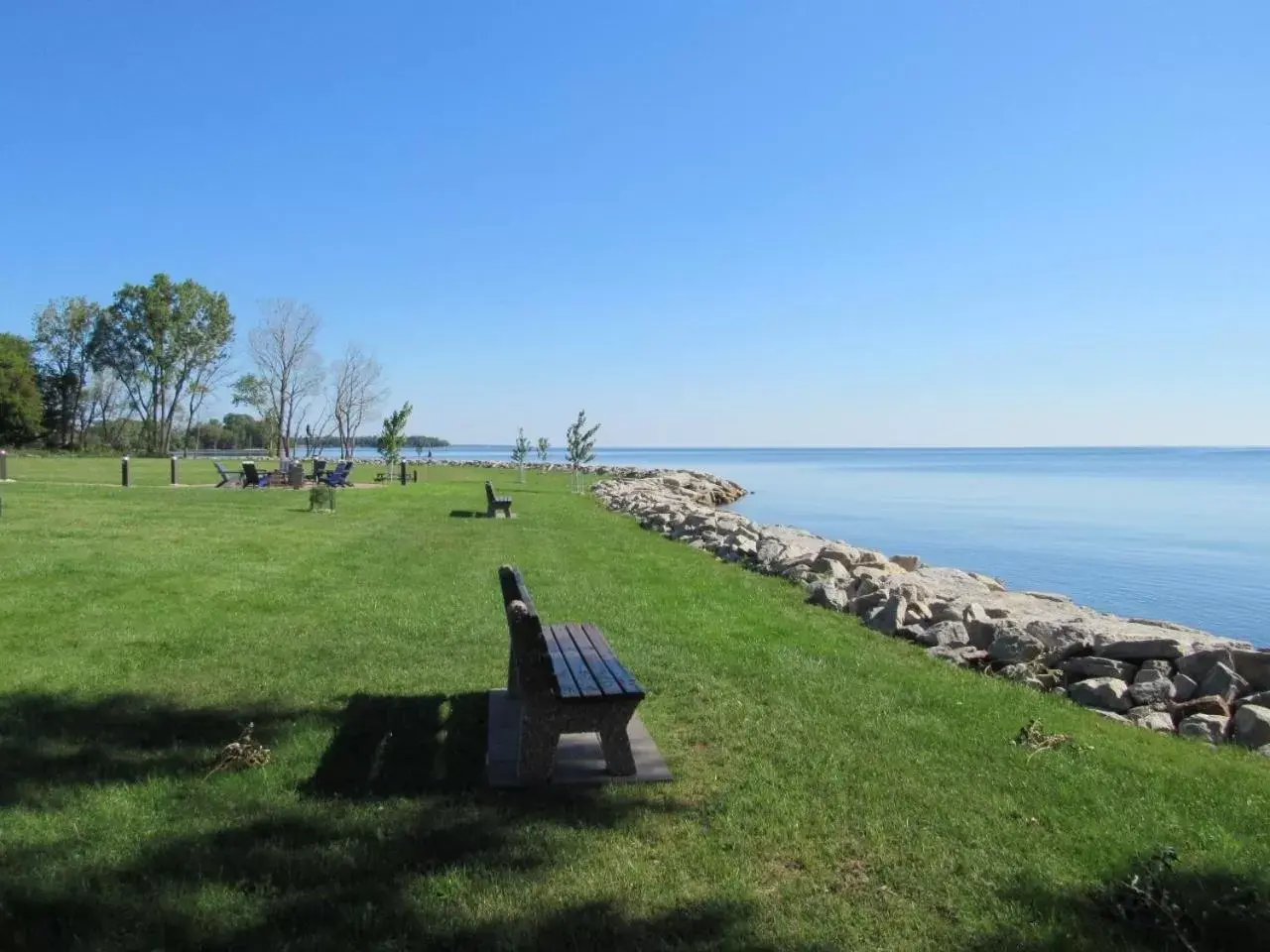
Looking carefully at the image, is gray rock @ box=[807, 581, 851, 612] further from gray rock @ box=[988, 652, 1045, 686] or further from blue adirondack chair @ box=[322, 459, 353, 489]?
blue adirondack chair @ box=[322, 459, 353, 489]

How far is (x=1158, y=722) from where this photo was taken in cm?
575

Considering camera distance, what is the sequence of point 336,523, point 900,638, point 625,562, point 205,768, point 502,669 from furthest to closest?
point 336,523, point 625,562, point 900,638, point 502,669, point 205,768

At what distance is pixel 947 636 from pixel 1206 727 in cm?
240

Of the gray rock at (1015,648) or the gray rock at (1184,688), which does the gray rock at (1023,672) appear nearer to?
the gray rock at (1015,648)

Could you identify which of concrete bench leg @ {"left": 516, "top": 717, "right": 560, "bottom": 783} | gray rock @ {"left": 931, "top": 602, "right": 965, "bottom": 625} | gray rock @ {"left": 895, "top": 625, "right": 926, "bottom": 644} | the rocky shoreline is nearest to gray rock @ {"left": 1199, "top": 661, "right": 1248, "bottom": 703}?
the rocky shoreline

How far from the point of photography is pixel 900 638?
816 centimetres

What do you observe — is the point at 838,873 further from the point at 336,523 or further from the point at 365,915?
the point at 336,523

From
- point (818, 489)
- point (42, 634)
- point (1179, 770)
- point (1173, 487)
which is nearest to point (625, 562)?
point (42, 634)

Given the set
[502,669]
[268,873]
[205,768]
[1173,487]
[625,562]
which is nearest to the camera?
[268,873]

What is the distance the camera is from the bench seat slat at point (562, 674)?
4121 millimetres

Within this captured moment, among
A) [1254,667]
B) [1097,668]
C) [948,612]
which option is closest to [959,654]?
[1097,668]

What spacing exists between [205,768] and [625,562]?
8.21m

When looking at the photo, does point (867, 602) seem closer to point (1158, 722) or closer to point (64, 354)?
point (1158, 722)

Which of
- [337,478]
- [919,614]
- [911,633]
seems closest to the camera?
[911,633]
